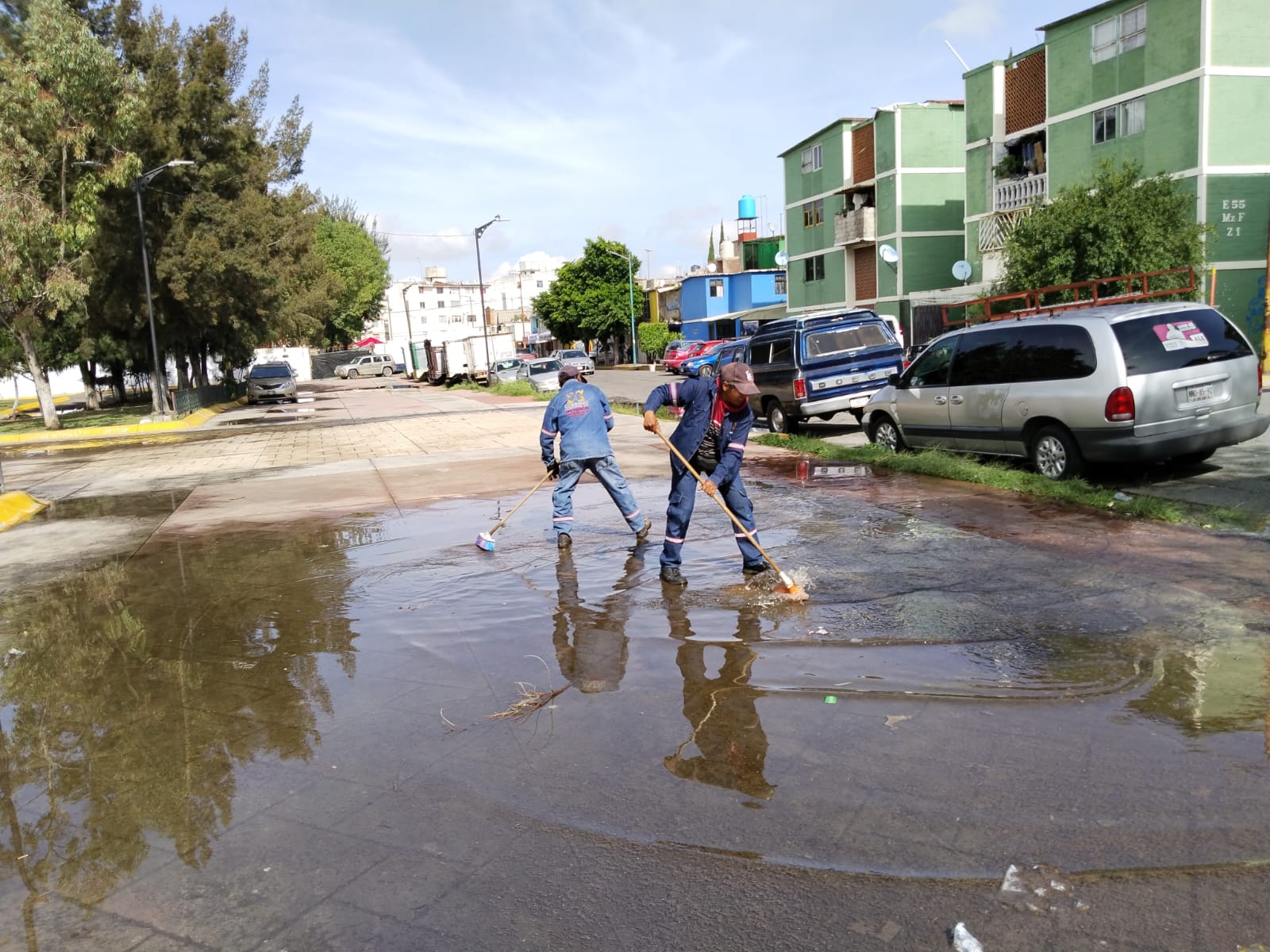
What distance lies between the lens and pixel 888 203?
133 feet

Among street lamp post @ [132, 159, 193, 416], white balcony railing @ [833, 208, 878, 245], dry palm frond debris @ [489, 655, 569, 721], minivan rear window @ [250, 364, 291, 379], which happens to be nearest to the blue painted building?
white balcony railing @ [833, 208, 878, 245]

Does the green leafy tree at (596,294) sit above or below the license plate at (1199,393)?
above

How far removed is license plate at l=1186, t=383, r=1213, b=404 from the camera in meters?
9.00

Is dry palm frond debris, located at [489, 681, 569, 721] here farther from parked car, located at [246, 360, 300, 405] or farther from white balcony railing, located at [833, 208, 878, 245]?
white balcony railing, located at [833, 208, 878, 245]

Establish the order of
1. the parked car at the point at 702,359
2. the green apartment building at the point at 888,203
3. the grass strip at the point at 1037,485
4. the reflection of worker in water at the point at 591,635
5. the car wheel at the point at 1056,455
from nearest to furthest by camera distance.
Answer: the reflection of worker in water at the point at 591,635 → the grass strip at the point at 1037,485 → the car wheel at the point at 1056,455 → the green apartment building at the point at 888,203 → the parked car at the point at 702,359

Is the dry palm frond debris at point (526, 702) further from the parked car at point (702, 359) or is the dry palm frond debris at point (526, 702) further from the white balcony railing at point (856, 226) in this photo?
the white balcony railing at point (856, 226)

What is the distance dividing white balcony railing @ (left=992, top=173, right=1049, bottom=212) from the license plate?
2246cm

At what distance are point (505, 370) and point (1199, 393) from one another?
37.0m

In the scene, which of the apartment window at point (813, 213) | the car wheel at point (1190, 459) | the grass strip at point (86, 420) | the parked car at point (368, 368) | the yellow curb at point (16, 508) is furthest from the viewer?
the parked car at point (368, 368)

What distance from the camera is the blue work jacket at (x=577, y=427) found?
8.44 m

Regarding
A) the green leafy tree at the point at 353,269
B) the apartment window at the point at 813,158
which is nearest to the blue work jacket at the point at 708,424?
the apartment window at the point at 813,158

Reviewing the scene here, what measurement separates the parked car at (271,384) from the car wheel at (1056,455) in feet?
117

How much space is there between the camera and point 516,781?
400cm

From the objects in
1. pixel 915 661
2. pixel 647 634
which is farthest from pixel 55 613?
pixel 915 661
